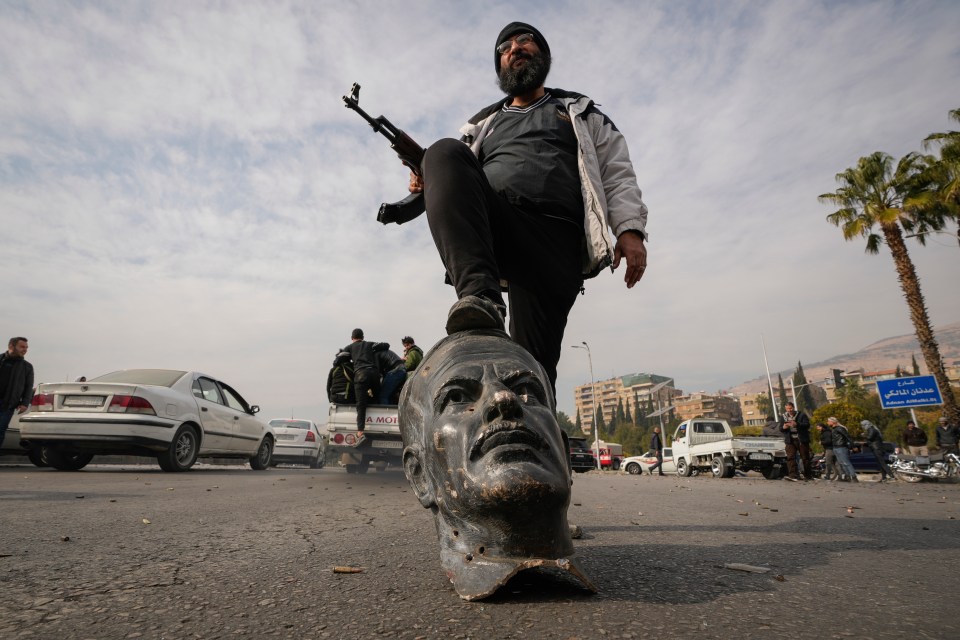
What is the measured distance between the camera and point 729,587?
143 cm

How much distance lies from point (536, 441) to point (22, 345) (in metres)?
9.69

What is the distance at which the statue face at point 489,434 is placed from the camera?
1.27 metres

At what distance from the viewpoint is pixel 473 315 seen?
1.63 m

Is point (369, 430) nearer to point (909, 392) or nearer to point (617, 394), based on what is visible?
point (909, 392)

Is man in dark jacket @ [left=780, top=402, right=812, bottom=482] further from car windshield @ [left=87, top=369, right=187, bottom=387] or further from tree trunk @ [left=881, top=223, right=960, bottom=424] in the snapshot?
car windshield @ [left=87, top=369, right=187, bottom=387]

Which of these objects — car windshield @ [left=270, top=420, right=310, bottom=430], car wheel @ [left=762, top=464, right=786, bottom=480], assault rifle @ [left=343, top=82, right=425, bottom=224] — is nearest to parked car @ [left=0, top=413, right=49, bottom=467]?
car windshield @ [left=270, top=420, right=310, bottom=430]

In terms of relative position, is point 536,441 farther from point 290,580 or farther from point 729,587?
point 290,580

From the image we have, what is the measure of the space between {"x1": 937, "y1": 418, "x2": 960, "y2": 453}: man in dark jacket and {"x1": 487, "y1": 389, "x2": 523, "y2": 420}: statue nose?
18653mm

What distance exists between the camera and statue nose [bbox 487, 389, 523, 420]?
1.33 meters

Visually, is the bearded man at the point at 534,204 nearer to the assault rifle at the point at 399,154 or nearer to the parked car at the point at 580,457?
the assault rifle at the point at 399,154

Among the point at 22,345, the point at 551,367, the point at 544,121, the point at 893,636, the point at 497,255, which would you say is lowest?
the point at 893,636

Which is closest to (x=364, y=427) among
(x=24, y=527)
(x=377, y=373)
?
(x=377, y=373)

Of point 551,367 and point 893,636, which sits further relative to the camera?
point 551,367

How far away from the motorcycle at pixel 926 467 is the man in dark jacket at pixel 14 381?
19.6 metres
